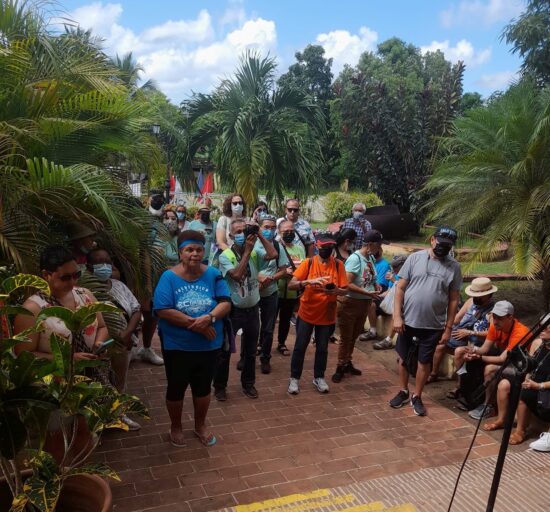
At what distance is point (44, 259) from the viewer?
10.5 feet

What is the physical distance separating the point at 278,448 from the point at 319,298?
5.15 ft

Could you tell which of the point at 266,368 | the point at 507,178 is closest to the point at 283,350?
the point at 266,368

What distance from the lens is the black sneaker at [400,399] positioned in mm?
5117

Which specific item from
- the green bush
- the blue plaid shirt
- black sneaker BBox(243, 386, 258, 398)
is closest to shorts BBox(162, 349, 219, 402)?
black sneaker BBox(243, 386, 258, 398)

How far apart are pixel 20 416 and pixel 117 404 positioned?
0.40m

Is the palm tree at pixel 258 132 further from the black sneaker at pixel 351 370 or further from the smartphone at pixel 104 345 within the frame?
the smartphone at pixel 104 345

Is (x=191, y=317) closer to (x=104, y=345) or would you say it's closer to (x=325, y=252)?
(x=104, y=345)

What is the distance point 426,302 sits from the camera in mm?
4840

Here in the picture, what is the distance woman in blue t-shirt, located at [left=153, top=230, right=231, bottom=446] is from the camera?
12.8ft

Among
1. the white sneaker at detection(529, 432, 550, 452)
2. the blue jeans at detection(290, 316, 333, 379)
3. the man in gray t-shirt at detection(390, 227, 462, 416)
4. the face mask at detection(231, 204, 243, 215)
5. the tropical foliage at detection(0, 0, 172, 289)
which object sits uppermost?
the tropical foliage at detection(0, 0, 172, 289)

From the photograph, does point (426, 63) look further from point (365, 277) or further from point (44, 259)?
point (44, 259)

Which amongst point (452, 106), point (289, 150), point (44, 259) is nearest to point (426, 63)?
point (452, 106)

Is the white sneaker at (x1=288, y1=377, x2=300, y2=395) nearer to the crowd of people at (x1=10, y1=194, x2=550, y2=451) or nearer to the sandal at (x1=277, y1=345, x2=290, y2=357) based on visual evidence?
the crowd of people at (x1=10, y1=194, x2=550, y2=451)

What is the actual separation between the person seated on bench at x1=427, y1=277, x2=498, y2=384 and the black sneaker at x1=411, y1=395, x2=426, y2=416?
585mm
